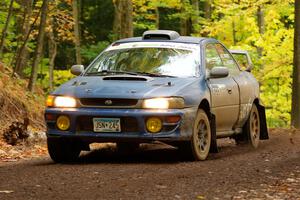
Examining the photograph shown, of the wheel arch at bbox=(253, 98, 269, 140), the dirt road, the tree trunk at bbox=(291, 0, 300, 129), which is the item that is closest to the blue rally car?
the dirt road

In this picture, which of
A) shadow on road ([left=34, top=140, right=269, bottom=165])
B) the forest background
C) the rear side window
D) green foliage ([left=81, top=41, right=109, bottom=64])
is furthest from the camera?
green foliage ([left=81, top=41, right=109, bottom=64])

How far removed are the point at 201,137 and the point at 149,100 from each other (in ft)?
3.76

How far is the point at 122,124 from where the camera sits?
8266mm

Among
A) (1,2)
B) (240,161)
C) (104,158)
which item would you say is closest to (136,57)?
(104,158)

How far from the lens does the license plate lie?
325 inches

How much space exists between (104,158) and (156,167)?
1.49 metres

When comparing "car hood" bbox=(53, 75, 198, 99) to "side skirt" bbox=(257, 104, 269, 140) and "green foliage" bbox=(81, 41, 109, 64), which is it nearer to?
"side skirt" bbox=(257, 104, 269, 140)

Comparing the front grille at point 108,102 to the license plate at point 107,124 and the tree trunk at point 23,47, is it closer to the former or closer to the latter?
the license plate at point 107,124

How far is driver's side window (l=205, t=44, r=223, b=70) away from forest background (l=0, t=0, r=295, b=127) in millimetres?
7950

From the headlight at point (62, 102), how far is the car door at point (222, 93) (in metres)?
1.99

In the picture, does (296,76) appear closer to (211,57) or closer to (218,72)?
(211,57)

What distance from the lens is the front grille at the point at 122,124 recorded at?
823 centimetres

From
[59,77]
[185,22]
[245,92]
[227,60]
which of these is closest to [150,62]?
[227,60]

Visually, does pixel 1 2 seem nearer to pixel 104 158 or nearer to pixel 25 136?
pixel 25 136
